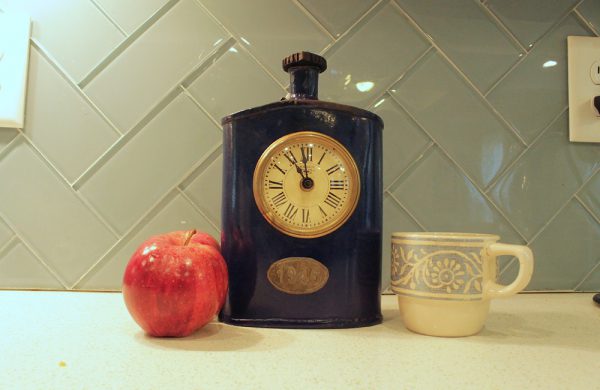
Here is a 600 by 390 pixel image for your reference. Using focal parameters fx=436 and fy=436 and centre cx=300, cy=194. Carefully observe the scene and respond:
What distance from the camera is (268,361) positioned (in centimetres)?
43

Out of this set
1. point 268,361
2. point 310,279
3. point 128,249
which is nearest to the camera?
point 268,361

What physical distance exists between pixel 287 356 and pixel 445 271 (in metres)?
0.21

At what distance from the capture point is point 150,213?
0.81 metres

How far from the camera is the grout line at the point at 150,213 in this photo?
2.64 feet

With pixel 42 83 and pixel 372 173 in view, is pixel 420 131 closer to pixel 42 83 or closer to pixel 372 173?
pixel 372 173

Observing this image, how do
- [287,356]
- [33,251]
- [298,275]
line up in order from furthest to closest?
[33,251]
[298,275]
[287,356]

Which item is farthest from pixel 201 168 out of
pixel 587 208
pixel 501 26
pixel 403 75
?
pixel 587 208

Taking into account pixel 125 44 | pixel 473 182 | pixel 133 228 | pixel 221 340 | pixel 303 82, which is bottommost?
pixel 221 340

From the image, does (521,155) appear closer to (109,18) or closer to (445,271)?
(445,271)

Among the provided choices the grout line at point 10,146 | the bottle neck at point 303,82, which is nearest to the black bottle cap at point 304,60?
the bottle neck at point 303,82

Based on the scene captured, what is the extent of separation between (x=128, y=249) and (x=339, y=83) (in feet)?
1.66

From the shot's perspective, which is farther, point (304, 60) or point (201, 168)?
point (201, 168)

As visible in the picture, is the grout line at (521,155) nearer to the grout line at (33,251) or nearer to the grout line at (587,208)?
the grout line at (587,208)

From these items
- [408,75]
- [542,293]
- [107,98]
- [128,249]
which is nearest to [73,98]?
[107,98]
